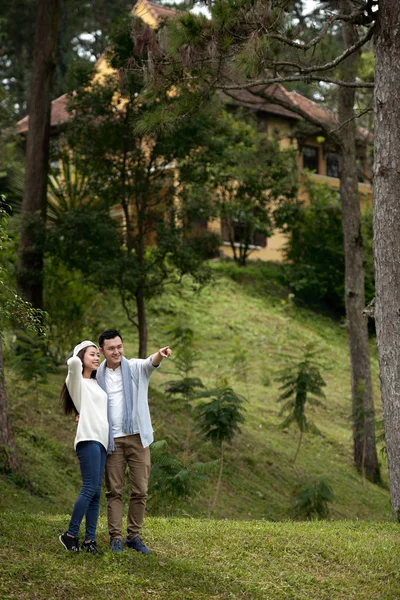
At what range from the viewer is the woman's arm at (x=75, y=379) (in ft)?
26.0

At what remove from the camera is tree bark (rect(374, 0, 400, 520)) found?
37.0 feet

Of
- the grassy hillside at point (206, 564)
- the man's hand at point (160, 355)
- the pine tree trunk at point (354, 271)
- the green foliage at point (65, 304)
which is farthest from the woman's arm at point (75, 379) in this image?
the pine tree trunk at point (354, 271)

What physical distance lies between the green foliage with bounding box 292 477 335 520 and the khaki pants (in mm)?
6702

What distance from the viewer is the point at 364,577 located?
8945 mm

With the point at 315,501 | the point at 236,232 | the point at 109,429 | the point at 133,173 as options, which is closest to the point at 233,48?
Answer: the point at 109,429

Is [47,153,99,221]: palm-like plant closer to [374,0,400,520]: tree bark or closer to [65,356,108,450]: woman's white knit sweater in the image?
[374,0,400,520]: tree bark

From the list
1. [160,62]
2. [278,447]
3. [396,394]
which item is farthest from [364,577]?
[278,447]

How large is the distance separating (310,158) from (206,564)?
3274 cm

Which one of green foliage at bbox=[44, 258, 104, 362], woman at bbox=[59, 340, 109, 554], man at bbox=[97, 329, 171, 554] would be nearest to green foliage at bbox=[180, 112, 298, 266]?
green foliage at bbox=[44, 258, 104, 362]

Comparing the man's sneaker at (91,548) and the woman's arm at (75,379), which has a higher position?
the woman's arm at (75,379)

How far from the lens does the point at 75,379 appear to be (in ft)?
26.2

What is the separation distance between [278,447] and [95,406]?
39.0 feet

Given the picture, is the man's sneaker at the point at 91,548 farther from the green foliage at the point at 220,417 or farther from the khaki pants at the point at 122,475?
the green foliage at the point at 220,417

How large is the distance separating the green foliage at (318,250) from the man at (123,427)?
78.6 ft
